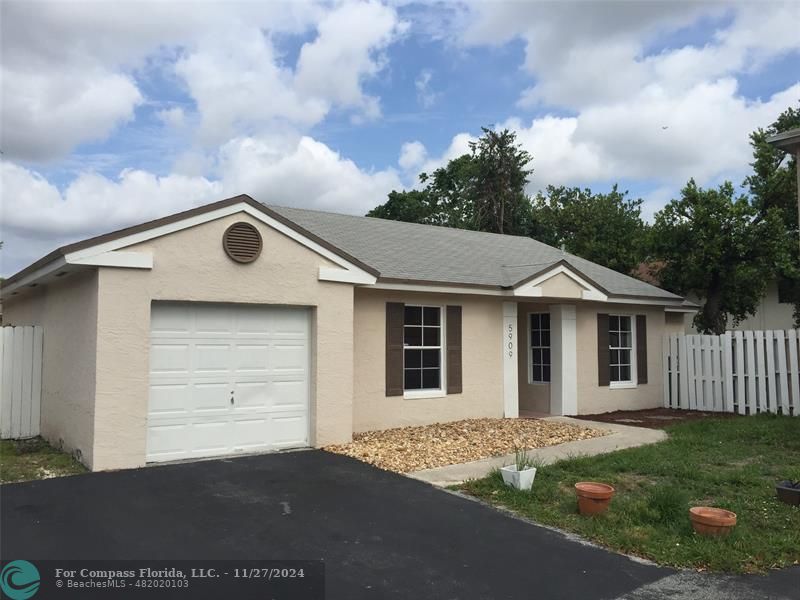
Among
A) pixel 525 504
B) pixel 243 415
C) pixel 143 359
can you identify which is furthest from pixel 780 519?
pixel 143 359

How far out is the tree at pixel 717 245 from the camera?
56.7 ft

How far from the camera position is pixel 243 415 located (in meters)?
9.33

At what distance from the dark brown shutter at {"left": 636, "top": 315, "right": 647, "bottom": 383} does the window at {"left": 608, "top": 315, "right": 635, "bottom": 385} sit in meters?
0.15

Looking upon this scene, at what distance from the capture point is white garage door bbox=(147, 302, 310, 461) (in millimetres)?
8695

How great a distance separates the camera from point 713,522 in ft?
19.1

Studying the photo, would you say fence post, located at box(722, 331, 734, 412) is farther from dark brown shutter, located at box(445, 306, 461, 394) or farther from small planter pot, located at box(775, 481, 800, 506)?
small planter pot, located at box(775, 481, 800, 506)

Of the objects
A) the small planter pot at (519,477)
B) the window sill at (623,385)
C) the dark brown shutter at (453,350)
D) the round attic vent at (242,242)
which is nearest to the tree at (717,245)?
the window sill at (623,385)

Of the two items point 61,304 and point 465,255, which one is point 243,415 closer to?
point 61,304

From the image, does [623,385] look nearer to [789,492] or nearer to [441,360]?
[441,360]

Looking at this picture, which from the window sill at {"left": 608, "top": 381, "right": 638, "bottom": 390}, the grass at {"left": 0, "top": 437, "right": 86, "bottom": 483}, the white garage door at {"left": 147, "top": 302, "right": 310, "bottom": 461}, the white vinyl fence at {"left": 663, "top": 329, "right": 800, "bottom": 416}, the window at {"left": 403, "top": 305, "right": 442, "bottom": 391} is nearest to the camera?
the grass at {"left": 0, "top": 437, "right": 86, "bottom": 483}

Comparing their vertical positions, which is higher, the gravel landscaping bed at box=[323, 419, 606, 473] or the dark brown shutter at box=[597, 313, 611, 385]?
the dark brown shutter at box=[597, 313, 611, 385]

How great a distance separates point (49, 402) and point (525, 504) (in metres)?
7.81

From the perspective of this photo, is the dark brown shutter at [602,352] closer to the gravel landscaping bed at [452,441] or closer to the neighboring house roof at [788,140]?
the gravel landscaping bed at [452,441]

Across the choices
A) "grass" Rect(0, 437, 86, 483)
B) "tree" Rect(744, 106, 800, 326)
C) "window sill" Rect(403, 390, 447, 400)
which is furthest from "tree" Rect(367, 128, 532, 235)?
"grass" Rect(0, 437, 86, 483)
